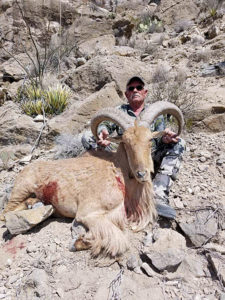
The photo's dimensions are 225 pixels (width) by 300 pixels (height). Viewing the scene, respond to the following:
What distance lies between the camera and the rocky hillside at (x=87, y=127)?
2547 millimetres

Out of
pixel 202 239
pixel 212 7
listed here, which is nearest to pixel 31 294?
pixel 202 239

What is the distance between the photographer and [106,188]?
3.21m

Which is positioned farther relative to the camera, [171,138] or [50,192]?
[171,138]

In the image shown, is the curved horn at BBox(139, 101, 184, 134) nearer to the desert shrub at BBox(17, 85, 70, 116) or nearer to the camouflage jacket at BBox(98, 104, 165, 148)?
the camouflage jacket at BBox(98, 104, 165, 148)

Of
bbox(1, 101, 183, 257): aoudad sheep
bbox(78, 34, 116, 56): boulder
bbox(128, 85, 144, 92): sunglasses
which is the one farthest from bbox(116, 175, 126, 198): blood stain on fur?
bbox(78, 34, 116, 56): boulder

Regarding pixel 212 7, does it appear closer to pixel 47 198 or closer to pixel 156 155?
pixel 156 155

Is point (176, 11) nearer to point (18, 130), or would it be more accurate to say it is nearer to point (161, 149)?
point (18, 130)

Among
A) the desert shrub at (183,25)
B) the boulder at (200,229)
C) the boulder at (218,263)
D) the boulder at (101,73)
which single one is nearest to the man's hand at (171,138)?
the boulder at (200,229)

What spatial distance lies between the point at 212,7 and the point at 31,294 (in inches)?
622

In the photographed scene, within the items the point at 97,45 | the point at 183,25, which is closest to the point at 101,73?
the point at 97,45

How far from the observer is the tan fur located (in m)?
2.93

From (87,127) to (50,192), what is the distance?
3.09 m

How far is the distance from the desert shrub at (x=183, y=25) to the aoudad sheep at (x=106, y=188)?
37.9 feet

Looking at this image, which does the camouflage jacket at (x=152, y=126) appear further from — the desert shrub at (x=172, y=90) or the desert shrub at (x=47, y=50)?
the desert shrub at (x=47, y=50)
